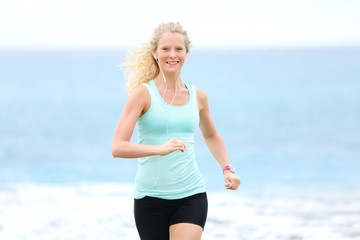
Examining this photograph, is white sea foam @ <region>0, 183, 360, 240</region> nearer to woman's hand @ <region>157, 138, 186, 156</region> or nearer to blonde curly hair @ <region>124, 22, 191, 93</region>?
blonde curly hair @ <region>124, 22, 191, 93</region>

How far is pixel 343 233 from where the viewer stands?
22.9 feet

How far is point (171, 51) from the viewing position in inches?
130

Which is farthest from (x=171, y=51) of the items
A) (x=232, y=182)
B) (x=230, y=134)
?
(x=230, y=134)

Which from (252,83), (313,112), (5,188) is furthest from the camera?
(252,83)

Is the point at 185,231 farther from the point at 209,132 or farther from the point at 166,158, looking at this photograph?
the point at 209,132

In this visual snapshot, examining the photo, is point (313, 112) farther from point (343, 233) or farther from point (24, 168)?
point (343, 233)

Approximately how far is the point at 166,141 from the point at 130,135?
20cm

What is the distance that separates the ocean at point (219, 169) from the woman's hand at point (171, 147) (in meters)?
0.84

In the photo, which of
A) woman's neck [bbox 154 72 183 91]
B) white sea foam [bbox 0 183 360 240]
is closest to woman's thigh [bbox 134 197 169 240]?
woman's neck [bbox 154 72 183 91]

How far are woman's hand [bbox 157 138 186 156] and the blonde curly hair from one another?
0.61m

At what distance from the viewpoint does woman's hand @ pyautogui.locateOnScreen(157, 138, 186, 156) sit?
294 cm

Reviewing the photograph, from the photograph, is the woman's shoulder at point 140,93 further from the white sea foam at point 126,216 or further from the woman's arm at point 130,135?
the white sea foam at point 126,216

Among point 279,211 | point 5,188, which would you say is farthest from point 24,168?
point 279,211

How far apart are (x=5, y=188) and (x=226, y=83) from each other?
52745 millimetres
